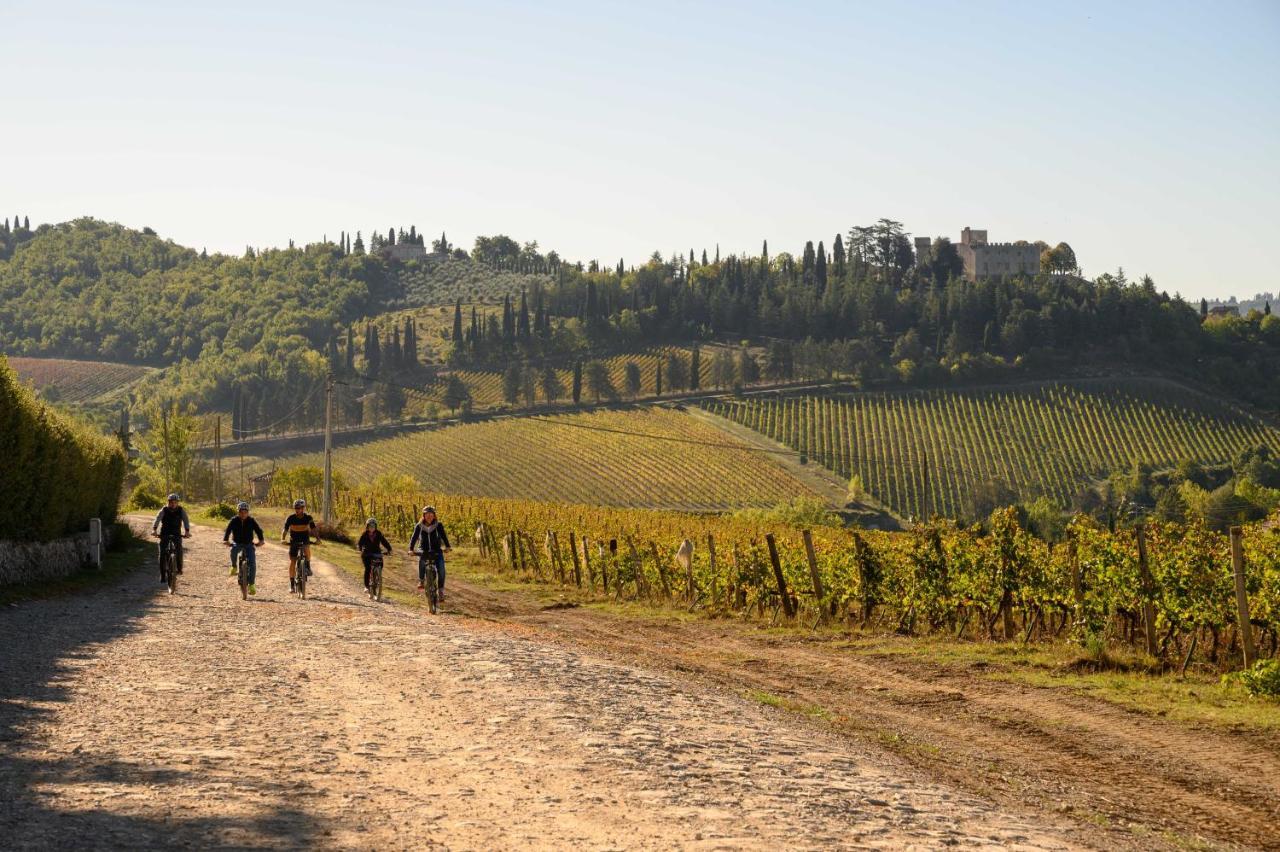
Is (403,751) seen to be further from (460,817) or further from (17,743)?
(17,743)

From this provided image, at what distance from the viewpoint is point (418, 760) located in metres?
10.2

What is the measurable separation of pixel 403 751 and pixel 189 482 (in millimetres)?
92245

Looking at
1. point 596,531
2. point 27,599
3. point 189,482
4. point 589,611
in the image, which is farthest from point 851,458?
point 27,599

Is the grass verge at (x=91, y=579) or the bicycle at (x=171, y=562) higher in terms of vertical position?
the bicycle at (x=171, y=562)

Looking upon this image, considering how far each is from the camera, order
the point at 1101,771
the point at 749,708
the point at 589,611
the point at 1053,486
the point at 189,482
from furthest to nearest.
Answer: the point at 1053,486
the point at 189,482
the point at 589,611
the point at 749,708
the point at 1101,771

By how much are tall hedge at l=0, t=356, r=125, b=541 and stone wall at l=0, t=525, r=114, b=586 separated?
38cm

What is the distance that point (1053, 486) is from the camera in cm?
12950

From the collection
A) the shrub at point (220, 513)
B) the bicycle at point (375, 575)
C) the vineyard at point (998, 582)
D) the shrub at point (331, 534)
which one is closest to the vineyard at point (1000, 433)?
the shrub at point (220, 513)

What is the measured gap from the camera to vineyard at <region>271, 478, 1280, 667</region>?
1780cm

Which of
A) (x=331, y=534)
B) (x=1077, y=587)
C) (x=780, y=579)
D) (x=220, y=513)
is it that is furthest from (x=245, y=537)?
(x=220, y=513)

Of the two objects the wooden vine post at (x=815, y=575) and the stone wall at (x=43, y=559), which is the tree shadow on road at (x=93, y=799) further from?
the wooden vine post at (x=815, y=575)

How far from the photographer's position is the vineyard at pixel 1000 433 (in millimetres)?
128875

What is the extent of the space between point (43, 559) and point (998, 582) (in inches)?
744

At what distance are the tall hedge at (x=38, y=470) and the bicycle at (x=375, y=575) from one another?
7.03 m
